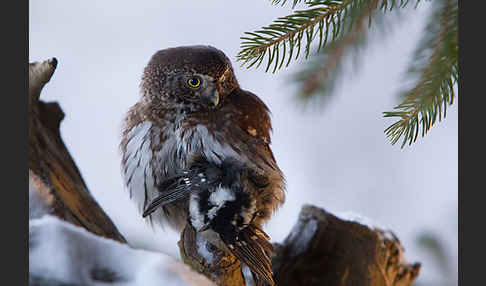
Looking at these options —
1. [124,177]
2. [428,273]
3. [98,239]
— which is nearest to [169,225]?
[124,177]

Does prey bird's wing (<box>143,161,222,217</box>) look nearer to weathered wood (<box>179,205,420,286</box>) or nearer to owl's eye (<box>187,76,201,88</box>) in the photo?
owl's eye (<box>187,76,201,88</box>)

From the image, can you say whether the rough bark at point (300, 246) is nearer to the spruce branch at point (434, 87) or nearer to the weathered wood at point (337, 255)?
the weathered wood at point (337, 255)

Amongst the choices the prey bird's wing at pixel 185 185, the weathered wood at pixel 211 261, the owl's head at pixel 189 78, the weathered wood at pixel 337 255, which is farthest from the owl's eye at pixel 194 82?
the weathered wood at pixel 337 255

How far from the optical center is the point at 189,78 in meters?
0.72

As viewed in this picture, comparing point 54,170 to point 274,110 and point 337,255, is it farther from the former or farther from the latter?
point 337,255

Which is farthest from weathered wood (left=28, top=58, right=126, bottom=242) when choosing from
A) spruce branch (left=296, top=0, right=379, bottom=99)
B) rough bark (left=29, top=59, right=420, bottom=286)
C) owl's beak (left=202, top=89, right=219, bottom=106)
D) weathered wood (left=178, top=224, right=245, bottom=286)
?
spruce branch (left=296, top=0, right=379, bottom=99)

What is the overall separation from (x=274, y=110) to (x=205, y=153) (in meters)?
0.18

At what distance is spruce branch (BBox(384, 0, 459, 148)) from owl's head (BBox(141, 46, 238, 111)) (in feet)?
0.88

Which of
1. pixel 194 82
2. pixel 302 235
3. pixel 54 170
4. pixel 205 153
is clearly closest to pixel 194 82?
pixel 194 82

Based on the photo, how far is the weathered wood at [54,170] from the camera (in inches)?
25.5

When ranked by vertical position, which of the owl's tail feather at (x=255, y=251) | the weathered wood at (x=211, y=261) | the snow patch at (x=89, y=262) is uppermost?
the snow patch at (x=89, y=262)

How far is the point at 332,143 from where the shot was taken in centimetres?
99

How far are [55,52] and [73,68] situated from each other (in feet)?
0.12
